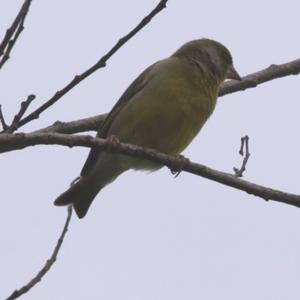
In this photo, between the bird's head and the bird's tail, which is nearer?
the bird's tail

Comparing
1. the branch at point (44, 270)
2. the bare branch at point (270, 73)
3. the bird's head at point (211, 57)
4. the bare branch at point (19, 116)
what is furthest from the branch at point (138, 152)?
the bird's head at point (211, 57)

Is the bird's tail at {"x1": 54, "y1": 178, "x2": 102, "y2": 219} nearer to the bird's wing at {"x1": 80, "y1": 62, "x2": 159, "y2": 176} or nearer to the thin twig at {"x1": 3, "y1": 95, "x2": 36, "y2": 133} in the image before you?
the bird's wing at {"x1": 80, "y1": 62, "x2": 159, "y2": 176}

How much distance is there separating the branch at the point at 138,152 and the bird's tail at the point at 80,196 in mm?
1452

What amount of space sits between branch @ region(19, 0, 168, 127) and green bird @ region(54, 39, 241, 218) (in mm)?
1551

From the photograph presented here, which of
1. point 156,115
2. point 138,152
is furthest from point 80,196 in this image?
point 138,152

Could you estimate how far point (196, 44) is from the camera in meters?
5.94

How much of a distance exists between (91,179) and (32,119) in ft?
7.71

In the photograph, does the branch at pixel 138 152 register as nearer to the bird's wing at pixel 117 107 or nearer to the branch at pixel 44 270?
the branch at pixel 44 270

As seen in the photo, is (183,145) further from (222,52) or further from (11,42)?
(11,42)

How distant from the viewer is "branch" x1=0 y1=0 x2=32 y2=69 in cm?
288

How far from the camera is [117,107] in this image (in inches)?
204

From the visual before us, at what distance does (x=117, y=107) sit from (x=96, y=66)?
2324mm

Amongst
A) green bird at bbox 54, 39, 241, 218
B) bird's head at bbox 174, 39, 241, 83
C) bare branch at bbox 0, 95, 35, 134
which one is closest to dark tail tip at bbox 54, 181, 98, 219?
green bird at bbox 54, 39, 241, 218

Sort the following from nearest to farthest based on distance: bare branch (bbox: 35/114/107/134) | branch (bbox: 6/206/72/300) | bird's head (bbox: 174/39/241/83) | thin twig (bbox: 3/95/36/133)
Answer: branch (bbox: 6/206/72/300) < thin twig (bbox: 3/95/36/133) < bare branch (bbox: 35/114/107/134) < bird's head (bbox: 174/39/241/83)
